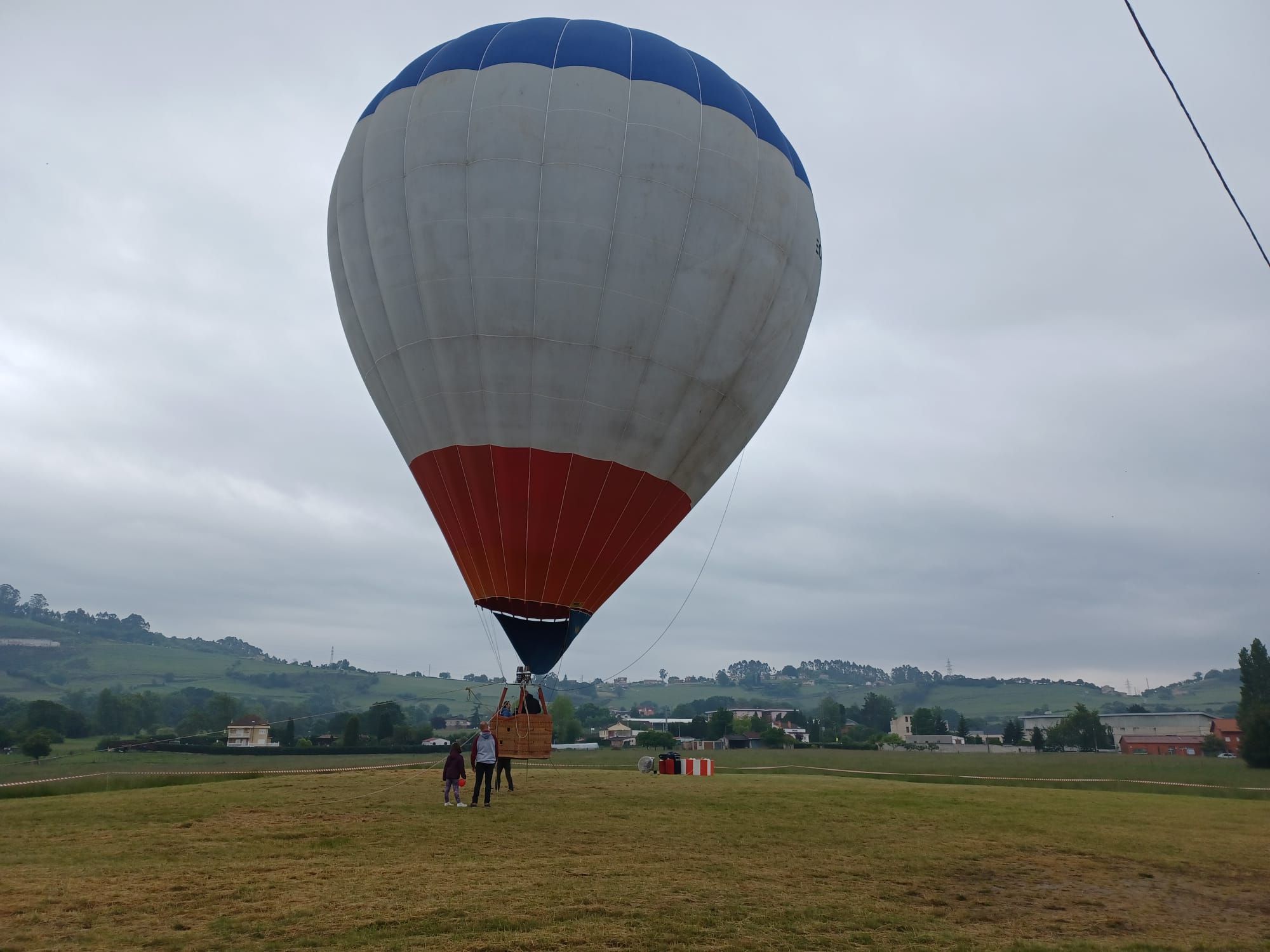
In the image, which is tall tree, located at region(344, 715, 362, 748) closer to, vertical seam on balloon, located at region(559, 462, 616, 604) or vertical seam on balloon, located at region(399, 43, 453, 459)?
vertical seam on balloon, located at region(399, 43, 453, 459)

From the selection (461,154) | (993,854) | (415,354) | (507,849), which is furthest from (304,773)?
(993,854)

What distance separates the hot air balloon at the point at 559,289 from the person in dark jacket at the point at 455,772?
102 inches

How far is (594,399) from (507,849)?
8.77 meters

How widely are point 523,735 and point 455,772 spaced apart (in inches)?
60.0

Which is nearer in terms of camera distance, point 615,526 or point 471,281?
point 471,281

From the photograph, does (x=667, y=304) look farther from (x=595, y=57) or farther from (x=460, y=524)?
(x=460, y=524)

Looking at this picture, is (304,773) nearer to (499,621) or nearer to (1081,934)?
(499,621)

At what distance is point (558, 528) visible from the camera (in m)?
16.8

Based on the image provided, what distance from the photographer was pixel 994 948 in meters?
7.00

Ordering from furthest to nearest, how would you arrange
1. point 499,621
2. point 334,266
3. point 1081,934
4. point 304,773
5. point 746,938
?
point 304,773 → point 334,266 → point 499,621 → point 1081,934 → point 746,938

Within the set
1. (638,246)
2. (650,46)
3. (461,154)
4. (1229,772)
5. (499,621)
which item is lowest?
(1229,772)

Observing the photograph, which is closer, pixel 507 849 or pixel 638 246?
pixel 507 849

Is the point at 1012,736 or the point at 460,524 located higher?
the point at 460,524

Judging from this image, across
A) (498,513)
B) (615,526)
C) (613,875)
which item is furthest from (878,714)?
(613,875)
